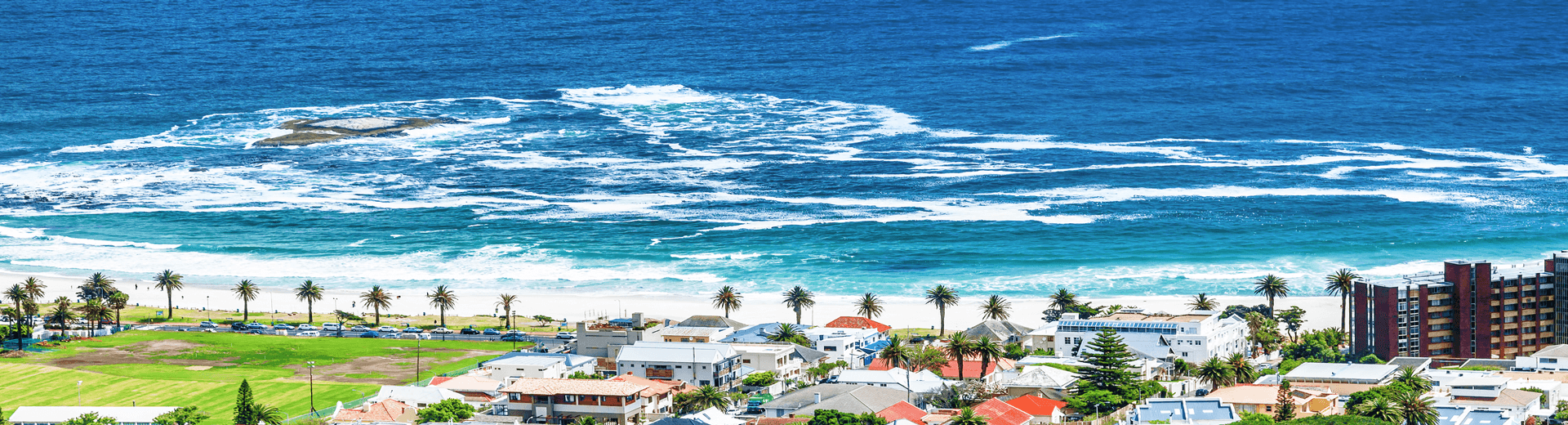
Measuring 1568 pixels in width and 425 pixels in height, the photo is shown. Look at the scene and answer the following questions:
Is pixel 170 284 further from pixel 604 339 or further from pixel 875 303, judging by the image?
pixel 875 303

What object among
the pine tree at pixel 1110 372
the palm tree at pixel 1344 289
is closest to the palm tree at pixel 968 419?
the pine tree at pixel 1110 372

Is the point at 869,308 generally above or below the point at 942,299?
below

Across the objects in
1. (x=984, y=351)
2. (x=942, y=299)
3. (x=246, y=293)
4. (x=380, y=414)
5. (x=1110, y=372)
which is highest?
(x=246, y=293)

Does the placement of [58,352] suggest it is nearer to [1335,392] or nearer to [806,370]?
[806,370]

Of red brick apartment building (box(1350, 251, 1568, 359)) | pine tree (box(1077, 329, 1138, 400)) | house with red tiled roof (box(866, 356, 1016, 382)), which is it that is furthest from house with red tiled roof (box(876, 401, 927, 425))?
red brick apartment building (box(1350, 251, 1568, 359))

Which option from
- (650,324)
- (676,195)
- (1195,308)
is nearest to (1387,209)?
(1195,308)

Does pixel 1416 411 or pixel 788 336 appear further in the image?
pixel 788 336

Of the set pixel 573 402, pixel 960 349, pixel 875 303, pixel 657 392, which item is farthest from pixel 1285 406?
pixel 875 303

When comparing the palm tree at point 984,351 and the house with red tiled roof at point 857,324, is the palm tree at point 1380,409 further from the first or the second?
the house with red tiled roof at point 857,324

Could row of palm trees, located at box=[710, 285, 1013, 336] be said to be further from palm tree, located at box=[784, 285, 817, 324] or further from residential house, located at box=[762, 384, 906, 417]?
residential house, located at box=[762, 384, 906, 417]
